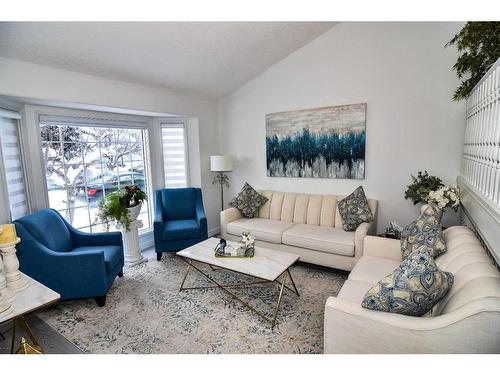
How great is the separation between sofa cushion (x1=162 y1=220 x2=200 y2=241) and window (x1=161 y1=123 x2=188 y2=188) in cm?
108

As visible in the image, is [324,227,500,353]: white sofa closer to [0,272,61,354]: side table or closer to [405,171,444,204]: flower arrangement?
[405,171,444,204]: flower arrangement

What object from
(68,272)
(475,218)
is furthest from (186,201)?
(475,218)

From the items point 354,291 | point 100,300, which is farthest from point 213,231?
point 354,291

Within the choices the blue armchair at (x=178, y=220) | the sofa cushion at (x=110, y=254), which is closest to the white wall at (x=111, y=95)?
the blue armchair at (x=178, y=220)

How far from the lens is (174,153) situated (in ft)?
15.3

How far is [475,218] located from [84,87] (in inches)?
156

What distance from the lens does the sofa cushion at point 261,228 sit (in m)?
3.61

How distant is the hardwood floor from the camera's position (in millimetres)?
2113

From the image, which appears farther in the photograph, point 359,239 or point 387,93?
point 387,93

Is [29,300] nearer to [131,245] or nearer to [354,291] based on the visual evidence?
[131,245]

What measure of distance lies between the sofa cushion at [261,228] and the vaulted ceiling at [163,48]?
2163 millimetres

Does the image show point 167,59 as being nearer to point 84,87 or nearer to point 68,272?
point 84,87

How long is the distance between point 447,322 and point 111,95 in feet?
12.3
